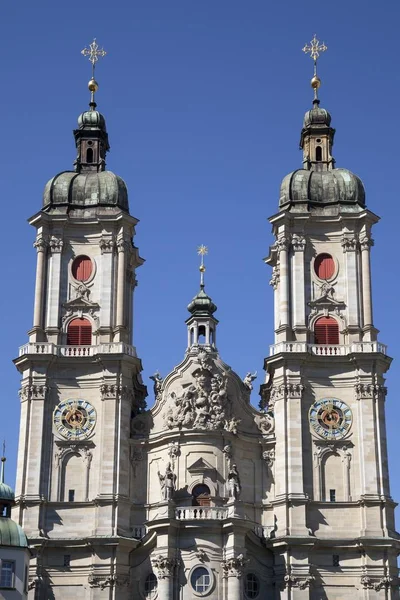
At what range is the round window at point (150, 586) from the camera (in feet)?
183

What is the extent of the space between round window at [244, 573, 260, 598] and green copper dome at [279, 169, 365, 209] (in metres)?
19.0

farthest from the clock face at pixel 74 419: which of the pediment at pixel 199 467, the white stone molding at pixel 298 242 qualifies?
the white stone molding at pixel 298 242

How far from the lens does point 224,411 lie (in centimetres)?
5925

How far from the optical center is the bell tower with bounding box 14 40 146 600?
56469 mm

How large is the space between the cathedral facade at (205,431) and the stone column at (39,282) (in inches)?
2.9

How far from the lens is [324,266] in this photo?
62.6 m

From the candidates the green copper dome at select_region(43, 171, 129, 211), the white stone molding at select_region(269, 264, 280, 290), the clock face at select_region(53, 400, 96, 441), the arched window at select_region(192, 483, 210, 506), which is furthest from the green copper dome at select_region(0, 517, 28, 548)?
the white stone molding at select_region(269, 264, 280, 290)

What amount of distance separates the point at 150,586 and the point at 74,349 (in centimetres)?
1214

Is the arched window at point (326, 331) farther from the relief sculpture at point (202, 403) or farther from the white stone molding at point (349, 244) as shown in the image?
the relief sculpture at point (202, 403)

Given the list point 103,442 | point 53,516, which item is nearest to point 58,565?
point 53,516

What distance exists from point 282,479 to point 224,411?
4.27m

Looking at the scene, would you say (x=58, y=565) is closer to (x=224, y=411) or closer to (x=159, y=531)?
(x=159, y=531)

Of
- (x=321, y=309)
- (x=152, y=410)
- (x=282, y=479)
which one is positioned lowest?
(x=282, y=479)

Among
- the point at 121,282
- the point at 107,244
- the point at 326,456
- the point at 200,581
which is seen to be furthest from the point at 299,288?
the point at 200,581
